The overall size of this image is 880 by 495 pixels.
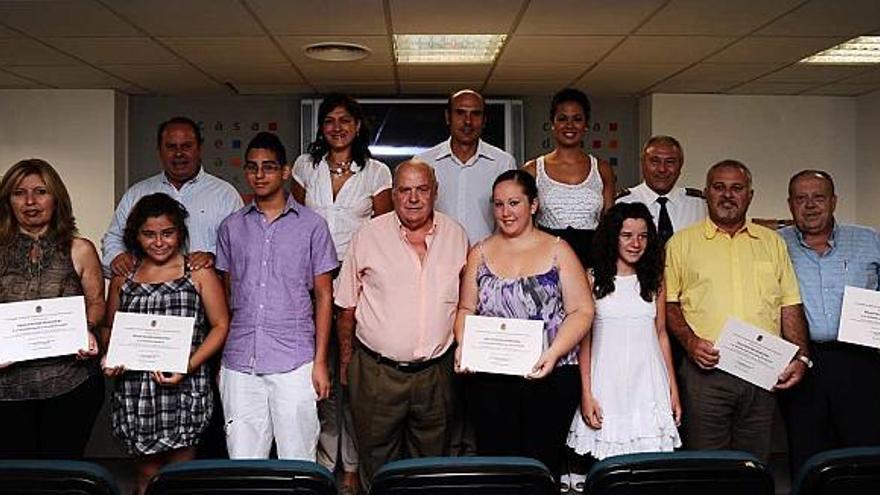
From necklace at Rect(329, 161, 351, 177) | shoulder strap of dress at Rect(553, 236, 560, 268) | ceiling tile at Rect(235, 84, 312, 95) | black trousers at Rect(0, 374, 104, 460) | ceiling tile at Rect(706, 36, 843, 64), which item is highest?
ceiling tile at Rect(235, 84, 312, 95)

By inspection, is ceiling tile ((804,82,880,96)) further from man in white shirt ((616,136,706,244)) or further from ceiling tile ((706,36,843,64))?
man in white shirt ((616,136,706,244))

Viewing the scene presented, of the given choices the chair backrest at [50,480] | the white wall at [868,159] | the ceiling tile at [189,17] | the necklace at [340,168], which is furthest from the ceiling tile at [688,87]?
the chair backrest at [50,480]

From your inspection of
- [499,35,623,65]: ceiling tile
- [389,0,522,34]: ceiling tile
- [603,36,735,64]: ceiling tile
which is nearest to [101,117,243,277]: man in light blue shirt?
[389,0,522,34]: ceiling tile

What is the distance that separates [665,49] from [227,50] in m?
3.16

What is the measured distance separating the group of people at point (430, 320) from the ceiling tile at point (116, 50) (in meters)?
2.84

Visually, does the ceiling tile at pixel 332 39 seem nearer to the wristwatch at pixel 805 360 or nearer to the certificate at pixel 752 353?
the certificate at pixel 752 353

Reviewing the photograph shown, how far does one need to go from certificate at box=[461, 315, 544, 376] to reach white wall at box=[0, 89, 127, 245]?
584 centimetres

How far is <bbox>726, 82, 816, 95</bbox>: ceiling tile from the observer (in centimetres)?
736

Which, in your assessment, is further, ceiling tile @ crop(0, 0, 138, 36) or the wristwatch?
ceiling tile @ crop(0, 0, 138, 36)

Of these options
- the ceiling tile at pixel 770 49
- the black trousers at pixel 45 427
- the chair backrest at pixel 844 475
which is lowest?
the black trousers at pixel 45 427

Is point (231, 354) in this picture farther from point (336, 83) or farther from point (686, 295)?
point (336, 83)

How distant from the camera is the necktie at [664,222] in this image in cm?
354

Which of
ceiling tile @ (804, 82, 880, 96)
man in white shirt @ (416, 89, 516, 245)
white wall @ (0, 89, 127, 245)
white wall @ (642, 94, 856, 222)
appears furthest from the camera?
white wall @ (642, 94, 856, 222)

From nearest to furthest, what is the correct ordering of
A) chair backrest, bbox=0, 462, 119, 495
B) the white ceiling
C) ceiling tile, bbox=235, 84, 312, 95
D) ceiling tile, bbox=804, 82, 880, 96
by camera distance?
chair backrest, bbox=0, 462, 119, 495
the white ceiling
ceiling tile, bbox=804, 82, 880, 96
ceiling tile, bbox=235, 84, 312, 95
